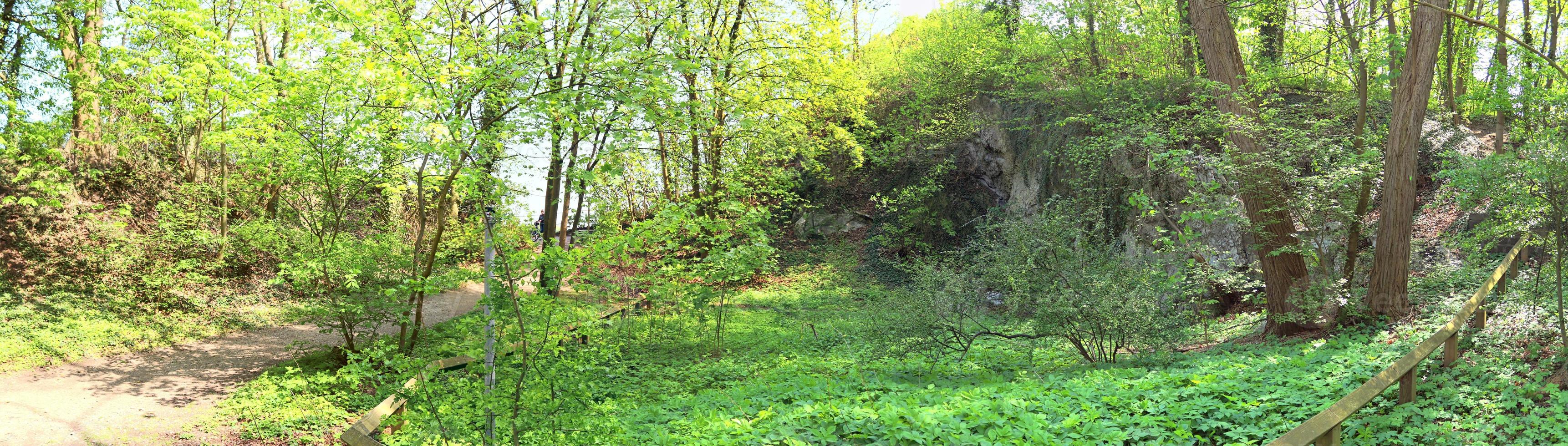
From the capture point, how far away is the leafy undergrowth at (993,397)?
13.8 ft

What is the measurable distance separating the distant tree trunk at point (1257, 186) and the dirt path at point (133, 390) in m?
10.5

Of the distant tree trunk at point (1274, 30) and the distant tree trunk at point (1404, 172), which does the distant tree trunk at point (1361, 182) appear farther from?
the distant tree trunk at point (1274, 30)

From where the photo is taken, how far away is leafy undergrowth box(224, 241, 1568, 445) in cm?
421

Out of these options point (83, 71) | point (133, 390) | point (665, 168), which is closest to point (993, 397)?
point (133, 390)

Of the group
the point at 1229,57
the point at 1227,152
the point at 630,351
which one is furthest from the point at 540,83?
the point at 1229,57

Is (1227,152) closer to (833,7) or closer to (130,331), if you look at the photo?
(833,7)

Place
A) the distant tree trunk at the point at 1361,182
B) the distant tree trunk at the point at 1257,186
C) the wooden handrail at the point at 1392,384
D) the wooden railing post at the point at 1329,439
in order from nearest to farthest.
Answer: the wooden handrail at the point at 1392,384
the wooden railing post at the point at 1329,439
the distant tree trunk at the point at 1257,186
the distant tree trunk at the point at 1361,182

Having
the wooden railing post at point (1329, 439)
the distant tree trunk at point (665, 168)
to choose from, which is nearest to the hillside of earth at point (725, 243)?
the wooden railing post at point (1329, 439)

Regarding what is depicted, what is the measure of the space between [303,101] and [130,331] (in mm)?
5091

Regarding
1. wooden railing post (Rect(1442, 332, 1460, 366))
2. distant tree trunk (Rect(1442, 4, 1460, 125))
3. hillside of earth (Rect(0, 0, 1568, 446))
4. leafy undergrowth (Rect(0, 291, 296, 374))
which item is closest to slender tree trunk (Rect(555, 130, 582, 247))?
hillside of earth (Rect(0, 0, 1568, 446))

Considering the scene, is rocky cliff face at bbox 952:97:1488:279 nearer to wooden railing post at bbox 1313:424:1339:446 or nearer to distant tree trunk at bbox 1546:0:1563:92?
distant tree trunk at bbox 1546:0:1563:92

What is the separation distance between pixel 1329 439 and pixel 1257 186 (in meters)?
5.23

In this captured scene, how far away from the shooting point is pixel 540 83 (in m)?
5.96

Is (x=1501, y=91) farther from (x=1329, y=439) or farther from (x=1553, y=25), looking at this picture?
(x=1329, y=439)
